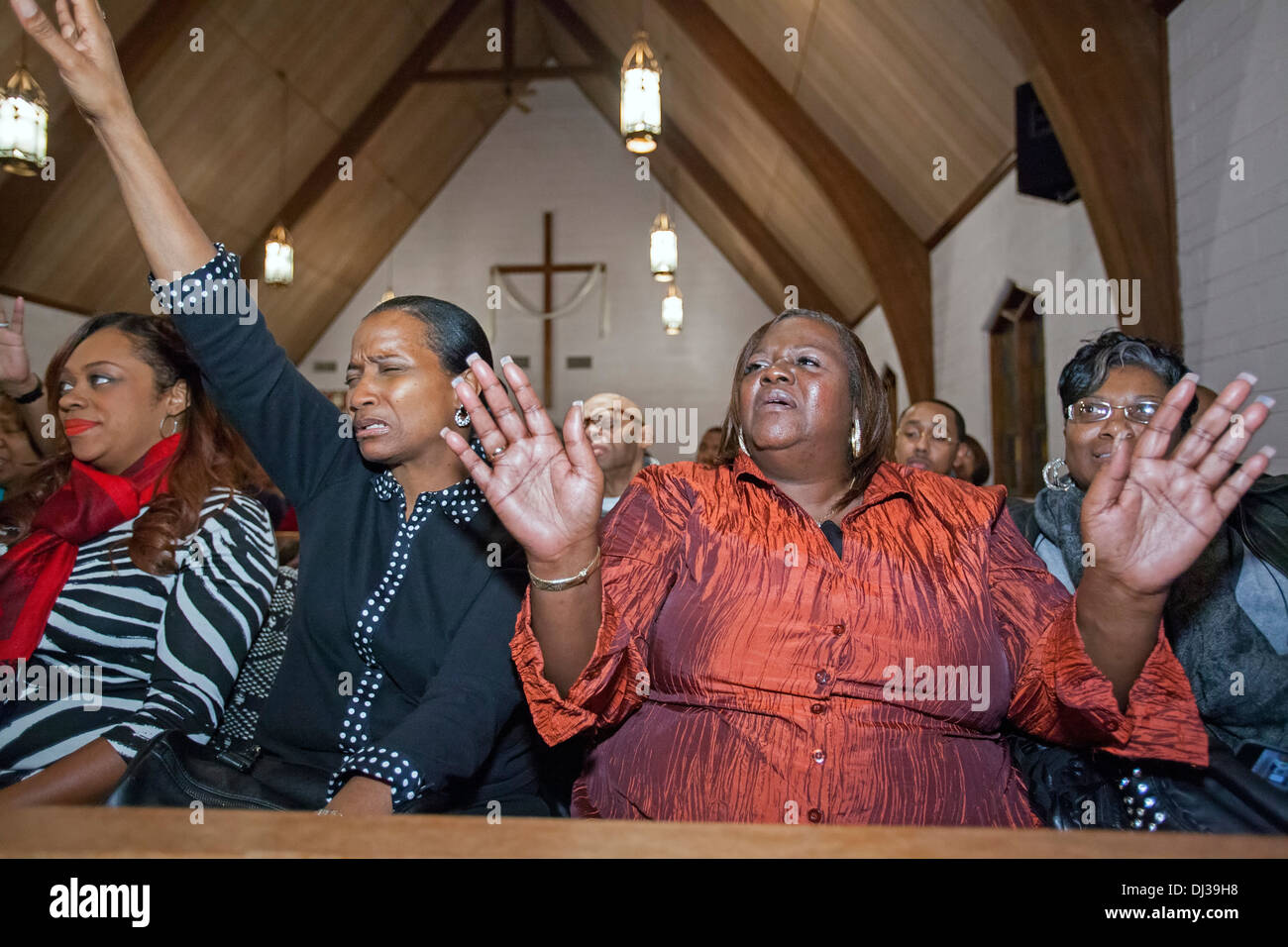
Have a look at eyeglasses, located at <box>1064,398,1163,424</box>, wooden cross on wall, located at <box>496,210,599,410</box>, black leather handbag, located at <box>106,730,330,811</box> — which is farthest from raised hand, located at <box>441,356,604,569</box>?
wooden cross on wall, located at <box>496,210,599,410</box>

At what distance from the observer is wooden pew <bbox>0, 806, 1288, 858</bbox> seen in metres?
0.70

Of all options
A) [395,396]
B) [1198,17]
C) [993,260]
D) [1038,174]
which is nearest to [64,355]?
[395,396]

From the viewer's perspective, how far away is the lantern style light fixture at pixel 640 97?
4.12 m

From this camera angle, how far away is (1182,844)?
2.34ft

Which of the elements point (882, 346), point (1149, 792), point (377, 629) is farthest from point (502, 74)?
point (1149, 792)

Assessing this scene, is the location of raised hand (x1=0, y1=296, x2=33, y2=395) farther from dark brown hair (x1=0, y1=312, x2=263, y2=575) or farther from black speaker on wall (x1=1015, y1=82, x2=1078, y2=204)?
black speaker on wall (x1=1015, y1=82, x2=1078, y2=204)

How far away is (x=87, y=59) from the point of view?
1.30 metres

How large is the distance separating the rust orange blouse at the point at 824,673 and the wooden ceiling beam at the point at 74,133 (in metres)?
6.08

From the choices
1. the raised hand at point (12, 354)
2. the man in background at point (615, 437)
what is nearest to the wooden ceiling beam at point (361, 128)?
the man in background at point (615, 437)

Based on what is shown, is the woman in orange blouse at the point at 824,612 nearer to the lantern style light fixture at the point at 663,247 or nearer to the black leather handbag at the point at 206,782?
the black leather handbag at the point at 206,782

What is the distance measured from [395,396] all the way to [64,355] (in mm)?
646

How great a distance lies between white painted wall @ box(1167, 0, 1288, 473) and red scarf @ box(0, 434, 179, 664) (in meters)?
2.94

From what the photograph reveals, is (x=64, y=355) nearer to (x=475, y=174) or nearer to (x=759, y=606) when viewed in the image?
(x=759, y=606)
